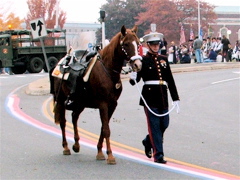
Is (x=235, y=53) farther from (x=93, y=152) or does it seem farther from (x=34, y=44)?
(x=93, y=152)

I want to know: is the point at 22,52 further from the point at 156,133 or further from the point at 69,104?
the point at 156,133

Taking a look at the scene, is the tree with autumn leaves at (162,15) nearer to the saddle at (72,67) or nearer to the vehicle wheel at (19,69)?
the vehicle wheel at (19,69)

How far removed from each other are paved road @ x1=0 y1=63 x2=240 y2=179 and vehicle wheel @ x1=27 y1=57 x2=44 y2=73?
53.6 ft

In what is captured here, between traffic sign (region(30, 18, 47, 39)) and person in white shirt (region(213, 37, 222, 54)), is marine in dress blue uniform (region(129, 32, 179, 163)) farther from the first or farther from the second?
person in white shirt (region(213, 37, 222, 54))

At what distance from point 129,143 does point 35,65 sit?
25353mm

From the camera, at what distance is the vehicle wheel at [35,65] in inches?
1364

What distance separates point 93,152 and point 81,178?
6.20ft

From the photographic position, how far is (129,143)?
34.0 ft

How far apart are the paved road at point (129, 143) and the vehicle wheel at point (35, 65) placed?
16.3 metres

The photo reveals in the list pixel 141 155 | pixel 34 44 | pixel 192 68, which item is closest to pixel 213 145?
pixel 141 155

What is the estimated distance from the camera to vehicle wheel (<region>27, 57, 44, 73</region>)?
34656mm

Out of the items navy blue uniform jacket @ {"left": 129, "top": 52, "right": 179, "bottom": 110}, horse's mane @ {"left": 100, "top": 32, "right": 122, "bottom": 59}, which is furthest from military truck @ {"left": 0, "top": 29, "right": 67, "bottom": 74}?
navy blue uniform jacket @ {"left": 129, "top": 52, "right": 179, "bottom": 110}

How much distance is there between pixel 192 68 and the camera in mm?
28219

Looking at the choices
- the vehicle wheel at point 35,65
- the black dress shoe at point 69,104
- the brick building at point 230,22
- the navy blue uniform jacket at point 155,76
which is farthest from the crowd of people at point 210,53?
the brick building at point 230,22
